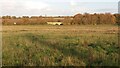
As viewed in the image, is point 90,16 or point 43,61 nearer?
point 43,61

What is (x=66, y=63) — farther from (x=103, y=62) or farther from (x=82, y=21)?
(x=82, y=21)

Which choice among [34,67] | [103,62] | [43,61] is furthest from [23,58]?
[103,62]

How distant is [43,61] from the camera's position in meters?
10.0

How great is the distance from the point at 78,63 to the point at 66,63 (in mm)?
453

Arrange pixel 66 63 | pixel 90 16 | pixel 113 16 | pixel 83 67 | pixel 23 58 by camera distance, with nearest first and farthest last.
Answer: pixel 83 67 → pixel 66 63 → pixel 23 58 → pixel 113 16 → pixel 90 16

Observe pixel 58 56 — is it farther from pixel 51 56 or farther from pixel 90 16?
pixel 90 16

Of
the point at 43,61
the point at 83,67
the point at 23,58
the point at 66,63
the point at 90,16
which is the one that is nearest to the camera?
the point at 83,67

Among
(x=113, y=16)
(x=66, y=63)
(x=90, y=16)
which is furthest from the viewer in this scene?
(x=90, y=16)

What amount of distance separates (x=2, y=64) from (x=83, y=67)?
317 centimetres

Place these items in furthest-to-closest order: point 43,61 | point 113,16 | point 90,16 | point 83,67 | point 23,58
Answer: point 90,16 < point 113,16 < point 23,58 < point 43,61 < point 83,67

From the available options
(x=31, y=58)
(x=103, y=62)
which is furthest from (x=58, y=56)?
(x=103, y=62)

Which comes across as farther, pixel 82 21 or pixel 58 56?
pixel 82 21

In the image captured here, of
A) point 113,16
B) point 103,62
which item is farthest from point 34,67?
point 113,16

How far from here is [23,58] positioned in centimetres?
1082
